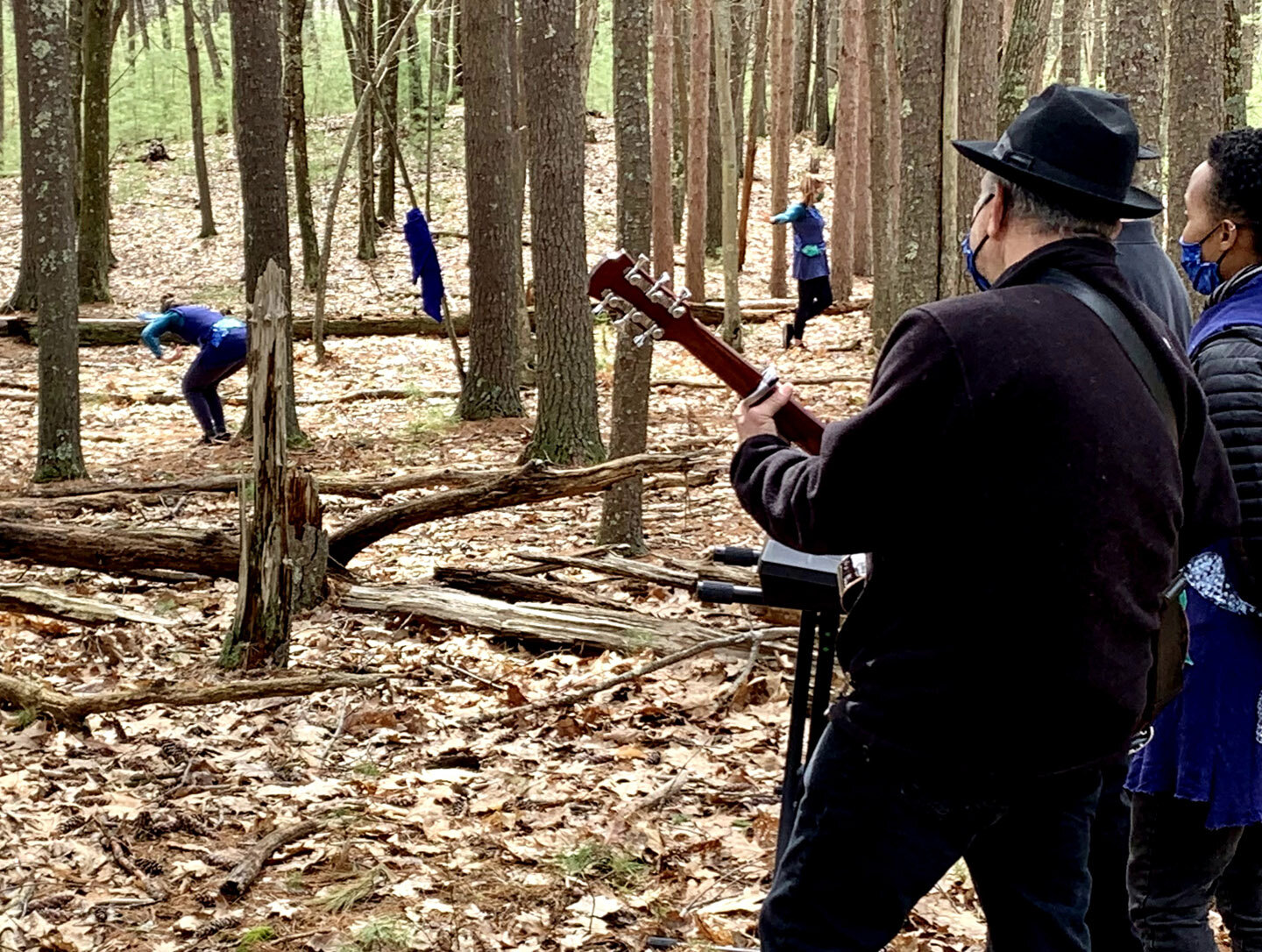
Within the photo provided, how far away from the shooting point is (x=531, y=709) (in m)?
5.66

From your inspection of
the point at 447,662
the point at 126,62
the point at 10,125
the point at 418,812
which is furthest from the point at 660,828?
the point at 10,125

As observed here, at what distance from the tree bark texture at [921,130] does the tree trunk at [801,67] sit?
89.4 feet

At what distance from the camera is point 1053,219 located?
7.79 feet

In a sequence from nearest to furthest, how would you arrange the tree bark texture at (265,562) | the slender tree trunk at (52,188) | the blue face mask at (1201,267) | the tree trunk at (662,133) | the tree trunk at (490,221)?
the blue face mask at (1201,267) → the tree bark texture at (265,562) → the slender tree trunk at (52,188) → the tree trunk at (490,221) → the tree trunk at (662,133)

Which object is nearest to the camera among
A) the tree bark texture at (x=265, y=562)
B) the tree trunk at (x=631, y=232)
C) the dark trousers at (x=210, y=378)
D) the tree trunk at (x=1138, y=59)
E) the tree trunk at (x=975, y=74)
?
the tree bark texture at (x=265, y=562)

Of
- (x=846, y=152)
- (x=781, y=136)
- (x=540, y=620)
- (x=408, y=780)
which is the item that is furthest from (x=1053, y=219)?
(x=846, y=152)

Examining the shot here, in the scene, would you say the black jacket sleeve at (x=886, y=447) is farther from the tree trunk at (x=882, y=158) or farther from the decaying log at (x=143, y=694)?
the tree trunk at (x=882, y=158)

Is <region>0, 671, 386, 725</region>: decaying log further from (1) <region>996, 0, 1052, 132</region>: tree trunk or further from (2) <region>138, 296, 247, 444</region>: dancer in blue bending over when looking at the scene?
(2) <region>138, 296, 247, 444</region>: dancer in blue bending over

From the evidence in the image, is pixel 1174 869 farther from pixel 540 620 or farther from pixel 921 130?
pixel 921 130

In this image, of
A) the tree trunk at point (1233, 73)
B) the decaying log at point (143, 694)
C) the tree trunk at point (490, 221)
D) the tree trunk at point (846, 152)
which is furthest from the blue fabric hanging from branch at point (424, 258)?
the tree trunk at point (846, 152)

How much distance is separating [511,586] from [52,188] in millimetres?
6166

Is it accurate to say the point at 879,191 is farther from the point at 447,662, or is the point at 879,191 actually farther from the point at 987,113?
the point at 447,662

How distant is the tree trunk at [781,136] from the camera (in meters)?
20.6

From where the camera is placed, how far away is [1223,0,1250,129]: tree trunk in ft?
30.4
